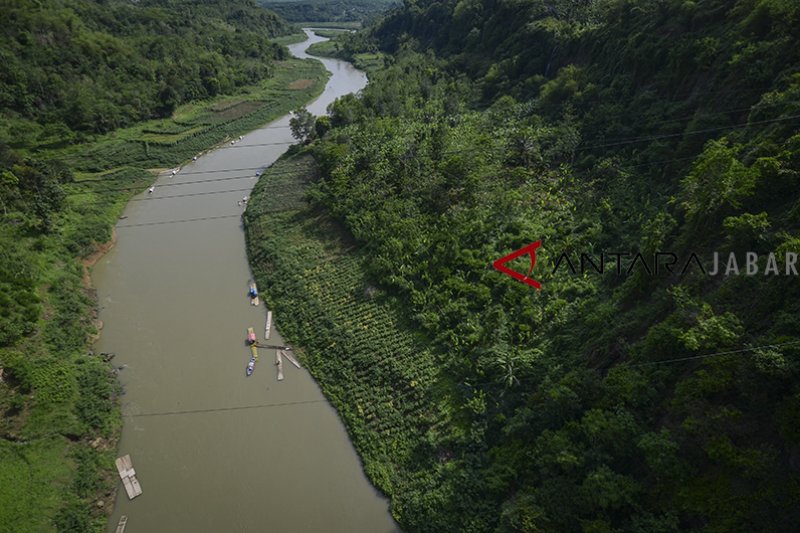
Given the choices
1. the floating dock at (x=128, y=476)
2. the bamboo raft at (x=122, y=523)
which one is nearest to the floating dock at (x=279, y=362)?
the floating dock at (x=128, y=476)

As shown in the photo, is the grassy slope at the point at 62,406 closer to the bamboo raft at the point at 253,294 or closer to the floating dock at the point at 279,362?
the floating dock at the point at 279,362

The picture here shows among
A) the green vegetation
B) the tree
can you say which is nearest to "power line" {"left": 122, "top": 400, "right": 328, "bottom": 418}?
the tree

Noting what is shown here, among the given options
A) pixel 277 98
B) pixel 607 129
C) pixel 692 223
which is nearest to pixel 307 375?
pixel 692 223

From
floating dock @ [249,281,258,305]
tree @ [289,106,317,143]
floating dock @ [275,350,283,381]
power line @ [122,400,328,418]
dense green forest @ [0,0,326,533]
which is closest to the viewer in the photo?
dense green forest @ [0,0,326,533]

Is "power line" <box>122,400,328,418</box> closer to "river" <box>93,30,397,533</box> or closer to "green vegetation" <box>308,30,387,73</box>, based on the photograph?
"river" <box>93,30,397,533</box>

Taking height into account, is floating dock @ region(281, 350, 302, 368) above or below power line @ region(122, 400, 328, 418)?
above

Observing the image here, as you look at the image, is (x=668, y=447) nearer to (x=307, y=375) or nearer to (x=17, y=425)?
(x=307, y=375)

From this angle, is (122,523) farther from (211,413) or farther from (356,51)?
(356,51)

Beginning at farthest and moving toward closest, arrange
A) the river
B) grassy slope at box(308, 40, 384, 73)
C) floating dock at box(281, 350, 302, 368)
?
grassy slope at box(308, 40, 384, 73) < floating dock at box(281, 350, 302, 368) < the river
